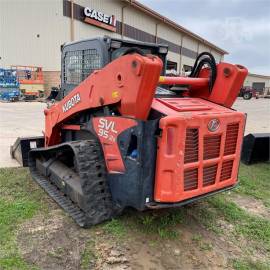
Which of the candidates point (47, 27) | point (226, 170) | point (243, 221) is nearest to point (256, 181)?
point (243, 221)

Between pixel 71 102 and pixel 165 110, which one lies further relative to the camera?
pixel 71 102

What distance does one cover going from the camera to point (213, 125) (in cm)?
304

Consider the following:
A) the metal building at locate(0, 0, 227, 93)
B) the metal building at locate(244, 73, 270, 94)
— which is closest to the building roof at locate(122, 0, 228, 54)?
the metal building at locate(0, 0, 227, 93)

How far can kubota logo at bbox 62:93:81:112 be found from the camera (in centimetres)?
374

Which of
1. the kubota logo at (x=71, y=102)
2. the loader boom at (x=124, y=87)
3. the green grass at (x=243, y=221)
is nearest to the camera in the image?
the loader boom at (x=124, y=87)

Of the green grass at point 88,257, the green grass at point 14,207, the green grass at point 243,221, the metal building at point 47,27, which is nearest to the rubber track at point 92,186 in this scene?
the green grass at point 88,257

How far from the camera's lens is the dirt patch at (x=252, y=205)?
13.6 ft

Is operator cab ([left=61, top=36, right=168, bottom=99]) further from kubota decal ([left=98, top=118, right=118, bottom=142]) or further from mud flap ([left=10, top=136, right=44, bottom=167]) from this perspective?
mud flap ([left=10, top=136, right=44, bottom=167])

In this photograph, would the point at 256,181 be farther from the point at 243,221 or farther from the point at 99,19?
the point at 99,19

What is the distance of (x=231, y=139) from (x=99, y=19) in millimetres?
22603

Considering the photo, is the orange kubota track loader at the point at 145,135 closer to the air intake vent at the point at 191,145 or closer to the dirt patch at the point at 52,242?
the air intake vent at the point at 191,145

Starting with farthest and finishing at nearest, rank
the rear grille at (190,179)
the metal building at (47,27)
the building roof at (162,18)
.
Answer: the building roof at (162,18), the metal building at (47,27), the rear grille at (190,179)

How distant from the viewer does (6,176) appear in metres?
5.02

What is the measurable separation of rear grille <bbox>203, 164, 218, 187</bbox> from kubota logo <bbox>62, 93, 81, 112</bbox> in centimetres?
160
